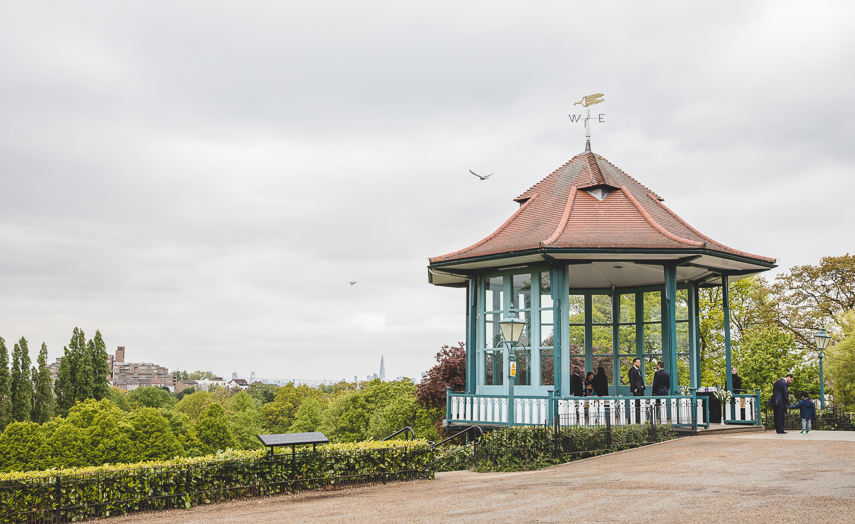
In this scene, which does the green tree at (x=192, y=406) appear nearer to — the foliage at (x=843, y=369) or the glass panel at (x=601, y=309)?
the foliage at (x=843, y=369)

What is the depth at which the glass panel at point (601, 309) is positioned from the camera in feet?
69.6

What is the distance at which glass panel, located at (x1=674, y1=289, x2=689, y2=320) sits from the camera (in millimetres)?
19891

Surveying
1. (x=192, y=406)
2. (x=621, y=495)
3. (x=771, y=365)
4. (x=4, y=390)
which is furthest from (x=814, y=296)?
(x=192, y=406)

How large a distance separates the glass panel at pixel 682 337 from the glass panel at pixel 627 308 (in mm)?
1487

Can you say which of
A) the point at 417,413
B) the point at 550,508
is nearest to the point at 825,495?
the point at 550,508

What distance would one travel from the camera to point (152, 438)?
4909cm

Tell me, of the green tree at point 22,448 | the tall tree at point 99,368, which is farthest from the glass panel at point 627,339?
the tall tree at point 99,368

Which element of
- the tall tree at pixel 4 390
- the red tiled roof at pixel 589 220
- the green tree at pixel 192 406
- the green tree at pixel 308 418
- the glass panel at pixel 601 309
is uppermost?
the red tiled roof at pixel 589 220

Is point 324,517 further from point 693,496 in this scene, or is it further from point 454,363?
point 454,363

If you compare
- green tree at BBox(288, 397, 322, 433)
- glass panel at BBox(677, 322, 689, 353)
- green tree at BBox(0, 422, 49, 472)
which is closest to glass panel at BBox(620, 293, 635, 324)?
glass panel at BBox(677, 322, 689, 353)

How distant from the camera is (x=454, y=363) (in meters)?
24.0

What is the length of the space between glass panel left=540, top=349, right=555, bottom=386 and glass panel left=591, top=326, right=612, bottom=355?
435 centimetres

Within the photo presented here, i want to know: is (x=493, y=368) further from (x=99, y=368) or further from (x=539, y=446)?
(x=99, y=368)

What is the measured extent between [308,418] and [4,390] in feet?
91.5
